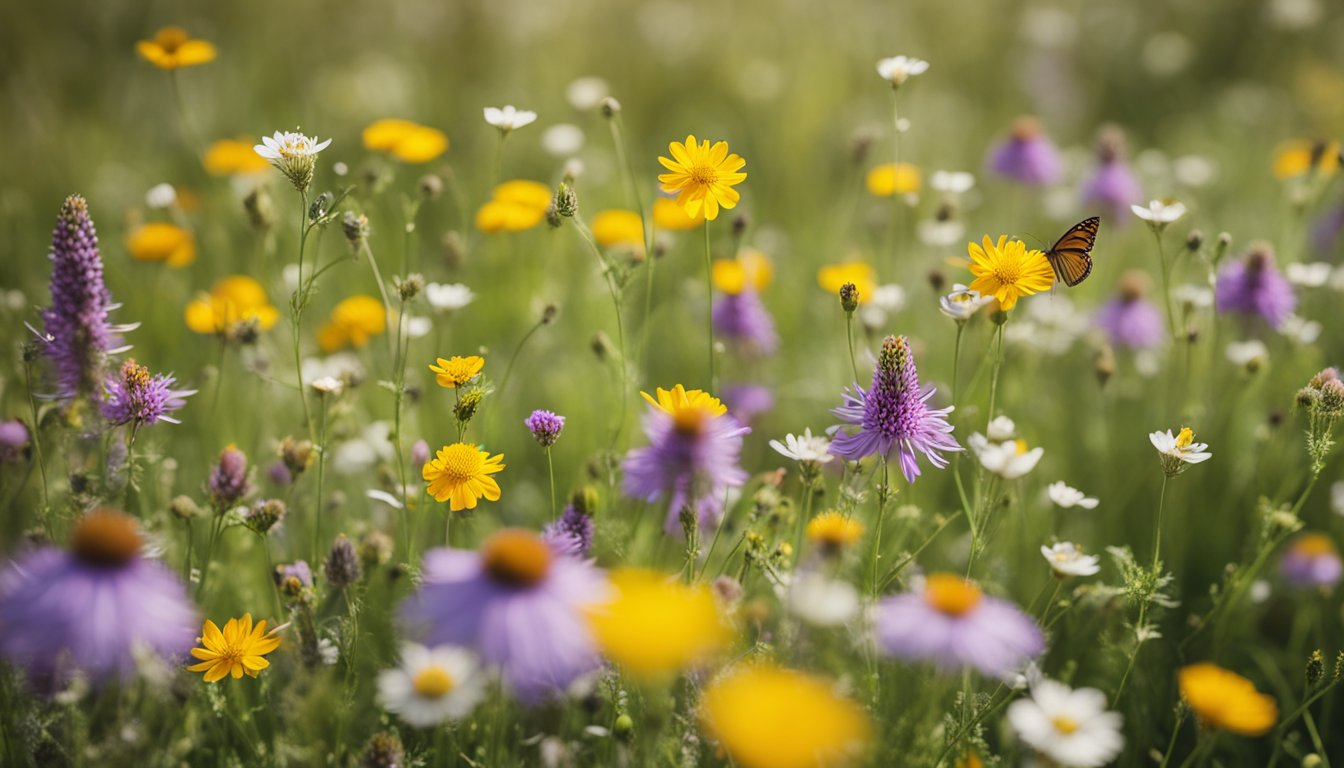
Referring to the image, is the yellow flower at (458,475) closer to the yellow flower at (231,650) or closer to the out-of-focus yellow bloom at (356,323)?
the yellow flower at (231,650)

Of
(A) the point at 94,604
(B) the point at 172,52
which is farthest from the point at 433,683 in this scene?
(B) the point at 172,52

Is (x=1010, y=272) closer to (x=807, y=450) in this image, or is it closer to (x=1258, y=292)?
(x=807, y=450)

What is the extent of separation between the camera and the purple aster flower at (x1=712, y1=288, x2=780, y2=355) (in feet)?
9.79

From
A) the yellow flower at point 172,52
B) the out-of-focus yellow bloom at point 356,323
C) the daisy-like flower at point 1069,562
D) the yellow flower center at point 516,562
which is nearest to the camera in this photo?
the yellow flower center at point 516,562

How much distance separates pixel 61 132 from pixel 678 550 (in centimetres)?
355

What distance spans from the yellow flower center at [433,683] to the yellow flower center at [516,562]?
0.27 m

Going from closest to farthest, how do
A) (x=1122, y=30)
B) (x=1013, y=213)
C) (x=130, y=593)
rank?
(x=130, y=593)
(x=1013, y=213)
(x=1122, y=30)

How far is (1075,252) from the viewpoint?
204cm

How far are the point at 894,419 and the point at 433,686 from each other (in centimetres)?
89

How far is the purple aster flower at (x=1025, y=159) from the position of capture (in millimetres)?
3428

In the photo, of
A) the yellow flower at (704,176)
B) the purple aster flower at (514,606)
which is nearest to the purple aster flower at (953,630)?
the purple aster flower at (514,606)

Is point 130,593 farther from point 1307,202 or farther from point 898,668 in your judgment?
point 1307,202

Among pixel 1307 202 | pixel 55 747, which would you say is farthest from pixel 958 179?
pixel 55 747

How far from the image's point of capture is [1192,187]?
427 centimetres
